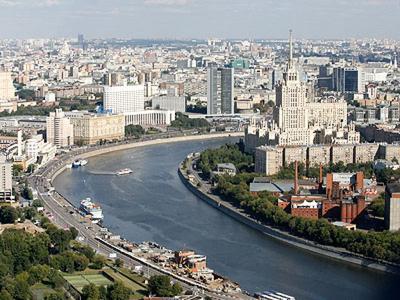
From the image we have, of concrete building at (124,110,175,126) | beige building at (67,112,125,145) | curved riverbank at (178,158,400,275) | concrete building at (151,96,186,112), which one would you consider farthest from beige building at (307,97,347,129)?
concrete building at (151,96,186,112)

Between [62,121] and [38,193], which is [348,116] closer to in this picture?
[62,121]

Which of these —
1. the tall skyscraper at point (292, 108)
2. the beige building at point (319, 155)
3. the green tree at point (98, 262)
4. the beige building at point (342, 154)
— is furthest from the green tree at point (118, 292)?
the tall skyscraper at point (292, 108)

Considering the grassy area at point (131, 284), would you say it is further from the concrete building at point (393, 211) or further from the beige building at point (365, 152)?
the beige building at point (365, 152)

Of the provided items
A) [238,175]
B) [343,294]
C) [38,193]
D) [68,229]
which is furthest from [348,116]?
[343,294]

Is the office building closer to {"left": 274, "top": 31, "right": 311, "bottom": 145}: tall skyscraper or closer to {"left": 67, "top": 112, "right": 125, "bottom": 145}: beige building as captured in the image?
{"left": 67, "top": 112, "right": 125, "bottom": 145}: beige building

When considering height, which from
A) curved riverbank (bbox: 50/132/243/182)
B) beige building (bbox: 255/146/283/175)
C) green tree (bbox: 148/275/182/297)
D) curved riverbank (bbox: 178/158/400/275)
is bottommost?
curved riverbank (bbox: 50/132/243/182)
